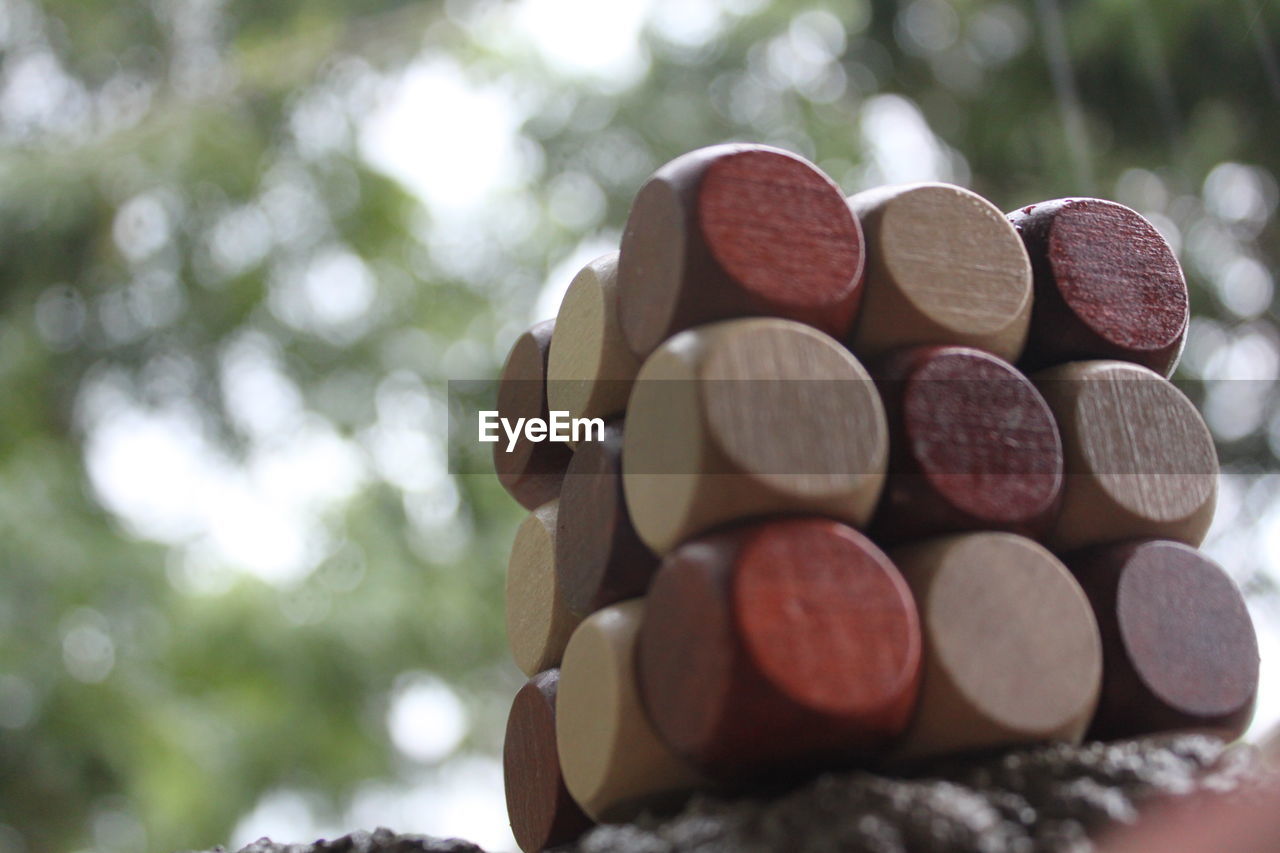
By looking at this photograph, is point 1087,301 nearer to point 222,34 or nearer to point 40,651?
point 40,651

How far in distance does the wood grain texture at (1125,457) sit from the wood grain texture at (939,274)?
0.03 m

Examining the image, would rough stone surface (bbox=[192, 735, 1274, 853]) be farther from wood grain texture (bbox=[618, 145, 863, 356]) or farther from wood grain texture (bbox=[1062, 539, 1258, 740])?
wood grain texture (bbox=[618, 145, 863, 356])

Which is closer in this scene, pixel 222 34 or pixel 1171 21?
pixel 1171 21

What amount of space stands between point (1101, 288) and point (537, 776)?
260mm

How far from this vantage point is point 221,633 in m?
1.87

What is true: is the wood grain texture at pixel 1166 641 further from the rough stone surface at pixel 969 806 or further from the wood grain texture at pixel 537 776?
the wood grain texture at pixel 537 776

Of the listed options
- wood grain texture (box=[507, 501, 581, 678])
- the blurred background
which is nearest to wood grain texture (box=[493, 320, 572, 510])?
wood grain texture (box=[507, 501, 581, 678])

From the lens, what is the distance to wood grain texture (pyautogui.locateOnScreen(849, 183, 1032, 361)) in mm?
359

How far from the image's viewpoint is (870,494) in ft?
1.08

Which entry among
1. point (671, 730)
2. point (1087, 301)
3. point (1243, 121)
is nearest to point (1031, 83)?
point (1243, 121)

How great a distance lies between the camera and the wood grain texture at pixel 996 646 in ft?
1.07

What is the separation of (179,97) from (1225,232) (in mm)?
1665

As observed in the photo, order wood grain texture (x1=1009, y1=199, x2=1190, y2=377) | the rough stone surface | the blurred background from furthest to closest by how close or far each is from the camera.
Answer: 1. the blurred background
2. wood grain texture (x1=1009, y1=199, x2=1190, y2=377)
3. the rough stone surface

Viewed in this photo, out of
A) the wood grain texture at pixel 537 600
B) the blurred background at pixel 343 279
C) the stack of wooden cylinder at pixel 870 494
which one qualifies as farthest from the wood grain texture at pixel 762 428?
the blurred background at pixel 343 279
